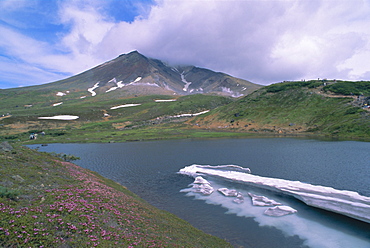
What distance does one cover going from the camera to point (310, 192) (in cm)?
2856

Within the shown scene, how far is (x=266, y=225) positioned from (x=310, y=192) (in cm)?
960

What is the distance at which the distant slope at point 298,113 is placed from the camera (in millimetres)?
100188

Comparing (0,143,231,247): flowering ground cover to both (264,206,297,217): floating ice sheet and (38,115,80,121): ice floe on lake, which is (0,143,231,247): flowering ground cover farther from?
(38,115,80,121): ice floe on lake

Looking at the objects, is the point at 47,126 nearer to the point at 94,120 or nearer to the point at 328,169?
the point at 94,120

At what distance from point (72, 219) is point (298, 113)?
136 metres

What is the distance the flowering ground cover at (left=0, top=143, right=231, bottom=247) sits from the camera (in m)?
12.7

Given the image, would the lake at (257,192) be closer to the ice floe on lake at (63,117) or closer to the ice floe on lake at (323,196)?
the ice floe on lake at (323,196)

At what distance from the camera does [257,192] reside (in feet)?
107

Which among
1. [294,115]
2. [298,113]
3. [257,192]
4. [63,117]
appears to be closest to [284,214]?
[257,192]

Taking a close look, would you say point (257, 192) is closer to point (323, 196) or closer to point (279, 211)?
point (279, 211)

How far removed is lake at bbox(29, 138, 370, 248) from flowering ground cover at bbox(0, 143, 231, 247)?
4854mm

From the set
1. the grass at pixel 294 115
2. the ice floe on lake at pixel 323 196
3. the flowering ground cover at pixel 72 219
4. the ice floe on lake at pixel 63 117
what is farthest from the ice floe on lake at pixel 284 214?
the ice floe on lake at pixel 63 117

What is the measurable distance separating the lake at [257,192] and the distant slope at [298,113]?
52548 mm

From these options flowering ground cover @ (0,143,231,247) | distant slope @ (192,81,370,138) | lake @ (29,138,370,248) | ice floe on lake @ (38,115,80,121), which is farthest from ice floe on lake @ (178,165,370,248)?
ice floe on lake @ (38,115,80,121)
